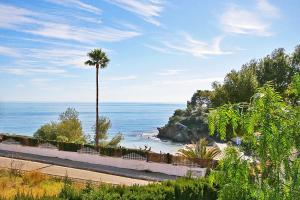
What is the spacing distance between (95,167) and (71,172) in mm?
2836

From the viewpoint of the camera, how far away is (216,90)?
63.5m

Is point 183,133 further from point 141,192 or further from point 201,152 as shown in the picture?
point 141,192

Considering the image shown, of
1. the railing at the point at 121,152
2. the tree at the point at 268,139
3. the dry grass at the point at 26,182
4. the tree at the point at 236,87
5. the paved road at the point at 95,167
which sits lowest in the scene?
the paved road at the point at 95,167

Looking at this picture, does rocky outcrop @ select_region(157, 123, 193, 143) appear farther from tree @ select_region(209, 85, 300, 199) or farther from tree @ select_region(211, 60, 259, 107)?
tree @ select_region(209, 85, 300, 199)

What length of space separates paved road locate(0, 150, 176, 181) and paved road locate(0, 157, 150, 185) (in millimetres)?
872

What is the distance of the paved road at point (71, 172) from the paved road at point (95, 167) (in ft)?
2.86

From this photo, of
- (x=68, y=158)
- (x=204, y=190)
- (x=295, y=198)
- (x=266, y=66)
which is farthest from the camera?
(x=266, y=66)

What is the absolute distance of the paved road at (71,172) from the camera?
942 inches

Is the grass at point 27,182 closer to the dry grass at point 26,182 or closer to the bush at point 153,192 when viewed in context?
the dry grass at point 26,182

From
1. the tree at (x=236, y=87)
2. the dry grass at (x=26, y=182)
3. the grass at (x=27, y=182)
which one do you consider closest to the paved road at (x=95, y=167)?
the grass at (x=27, y=182)

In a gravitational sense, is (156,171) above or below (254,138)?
below

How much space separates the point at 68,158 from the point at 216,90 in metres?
36.9

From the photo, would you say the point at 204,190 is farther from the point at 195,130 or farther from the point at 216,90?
the point at 195,130

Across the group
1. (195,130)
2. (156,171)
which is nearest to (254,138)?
(156,171)
